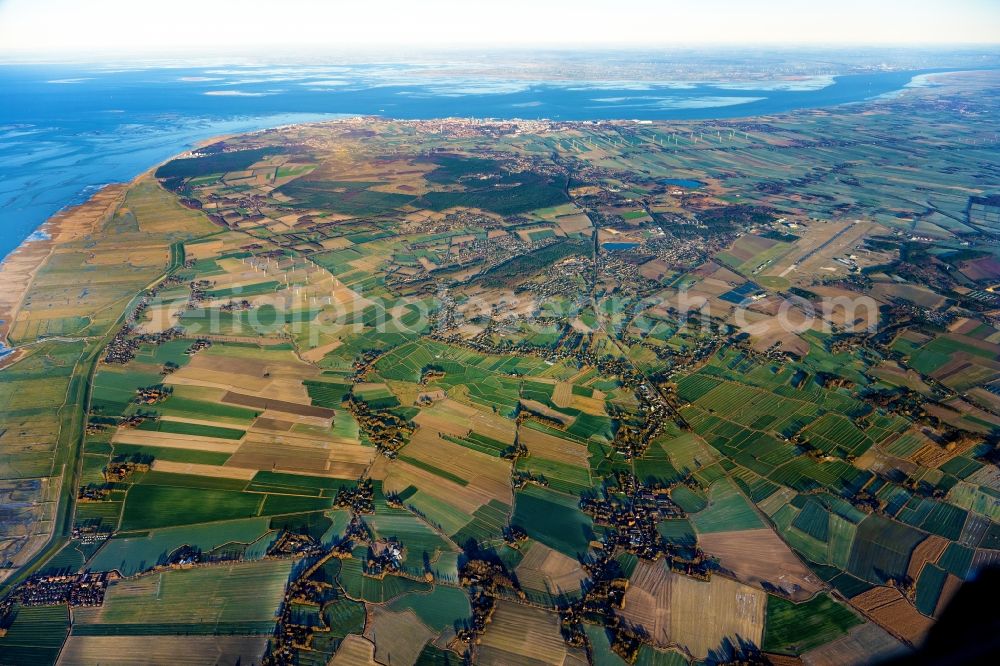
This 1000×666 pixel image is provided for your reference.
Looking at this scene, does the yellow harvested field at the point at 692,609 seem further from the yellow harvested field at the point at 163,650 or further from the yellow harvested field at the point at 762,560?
the yellow harvested field at the point at 163,650

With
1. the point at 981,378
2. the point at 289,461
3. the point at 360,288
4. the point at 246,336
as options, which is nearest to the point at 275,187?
the point at 360,288

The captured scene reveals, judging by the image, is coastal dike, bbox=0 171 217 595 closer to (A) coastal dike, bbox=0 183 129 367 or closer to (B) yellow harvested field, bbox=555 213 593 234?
(A) coastal dike, bbox=0 183 129 367

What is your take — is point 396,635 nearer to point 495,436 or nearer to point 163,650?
point 163,650

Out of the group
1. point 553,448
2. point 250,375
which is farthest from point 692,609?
point 250,375

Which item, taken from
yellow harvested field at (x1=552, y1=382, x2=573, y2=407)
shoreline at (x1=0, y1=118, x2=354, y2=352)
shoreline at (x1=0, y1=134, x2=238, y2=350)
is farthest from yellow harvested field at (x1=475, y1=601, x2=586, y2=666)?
shoreline at (x1=0, y1=134, x2=238, y2=350)

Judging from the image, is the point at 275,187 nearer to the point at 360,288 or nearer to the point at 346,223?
the point at 346,223

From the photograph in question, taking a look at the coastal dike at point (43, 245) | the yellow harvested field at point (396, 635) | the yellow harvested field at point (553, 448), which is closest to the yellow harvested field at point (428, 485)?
the yellow harvested field at point (553, 448)

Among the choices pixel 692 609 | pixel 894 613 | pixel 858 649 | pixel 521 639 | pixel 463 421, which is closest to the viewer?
pixel 858 649
